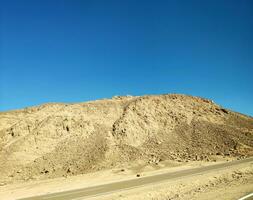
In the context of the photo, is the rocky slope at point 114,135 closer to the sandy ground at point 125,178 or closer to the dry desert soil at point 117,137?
the dry desert soil at point 117,137

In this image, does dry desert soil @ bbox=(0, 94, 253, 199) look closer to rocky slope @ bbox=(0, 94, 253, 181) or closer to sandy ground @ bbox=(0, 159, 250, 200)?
rocky slope @ bbox=(0, 94, 253, 181)

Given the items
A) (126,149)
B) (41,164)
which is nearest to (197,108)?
(126,149)

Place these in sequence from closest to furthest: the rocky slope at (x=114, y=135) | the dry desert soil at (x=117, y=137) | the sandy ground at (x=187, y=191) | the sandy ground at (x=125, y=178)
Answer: the sandy ground at (x=187, y=191)
the sandy ground at (x=125, y=178)
the dry desert soil at (x=117, y=137)
the rocky slope at (x=114, y=135)

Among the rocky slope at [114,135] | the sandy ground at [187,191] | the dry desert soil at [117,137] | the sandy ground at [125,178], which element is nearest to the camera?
the sandy ground at [187,191]

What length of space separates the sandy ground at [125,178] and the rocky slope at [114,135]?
2.87 meters

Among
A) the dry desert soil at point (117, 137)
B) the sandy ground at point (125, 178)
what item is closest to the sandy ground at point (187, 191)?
the sandy ground at point (125, 178)

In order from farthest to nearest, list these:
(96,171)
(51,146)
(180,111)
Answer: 1. (180,111)
2. (51,146)
3. (96,171)

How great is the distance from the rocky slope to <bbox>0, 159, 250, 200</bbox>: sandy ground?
2.87 m

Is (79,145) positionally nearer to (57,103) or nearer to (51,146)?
(51,146)

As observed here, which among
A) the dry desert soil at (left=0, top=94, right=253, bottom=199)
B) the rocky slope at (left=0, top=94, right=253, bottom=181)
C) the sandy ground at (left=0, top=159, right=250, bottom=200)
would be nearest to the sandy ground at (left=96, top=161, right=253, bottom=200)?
the sandy ground at (left=0, top=159, right=250, bottom=200)

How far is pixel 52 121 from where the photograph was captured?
47312mm

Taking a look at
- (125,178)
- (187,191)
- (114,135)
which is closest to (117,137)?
(114,135)

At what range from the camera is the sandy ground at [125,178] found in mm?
19716

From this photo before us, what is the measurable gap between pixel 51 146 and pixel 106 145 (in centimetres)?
688
